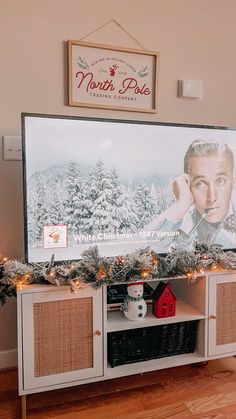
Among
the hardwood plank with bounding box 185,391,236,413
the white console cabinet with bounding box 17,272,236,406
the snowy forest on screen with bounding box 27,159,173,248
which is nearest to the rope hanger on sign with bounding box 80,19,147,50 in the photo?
the snowy forest on screen with bounding box 27,159,173,248

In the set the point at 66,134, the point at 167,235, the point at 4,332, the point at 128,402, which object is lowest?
the point at 128,402

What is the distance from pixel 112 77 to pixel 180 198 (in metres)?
0.86

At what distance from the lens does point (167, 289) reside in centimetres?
178

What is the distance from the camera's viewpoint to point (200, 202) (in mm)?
1948

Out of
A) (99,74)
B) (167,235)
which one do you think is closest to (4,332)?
(167,235)

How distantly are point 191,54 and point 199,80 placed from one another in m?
0.18

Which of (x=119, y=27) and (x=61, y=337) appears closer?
(x=61, y=337)

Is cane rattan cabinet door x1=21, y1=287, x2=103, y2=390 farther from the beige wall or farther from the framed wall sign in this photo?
the framed wall sign

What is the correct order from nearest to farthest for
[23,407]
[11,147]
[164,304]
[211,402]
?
[23,407] → [211,402] → [164,304] → [11,147]

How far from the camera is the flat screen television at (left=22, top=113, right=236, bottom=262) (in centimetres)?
165

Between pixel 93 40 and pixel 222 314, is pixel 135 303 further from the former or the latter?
pixel 93 40

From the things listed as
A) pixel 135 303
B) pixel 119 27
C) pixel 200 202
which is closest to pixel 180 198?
pixel 200 202

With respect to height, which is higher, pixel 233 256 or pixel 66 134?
pixel 66 134

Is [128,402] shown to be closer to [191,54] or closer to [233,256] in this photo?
[233,256]
